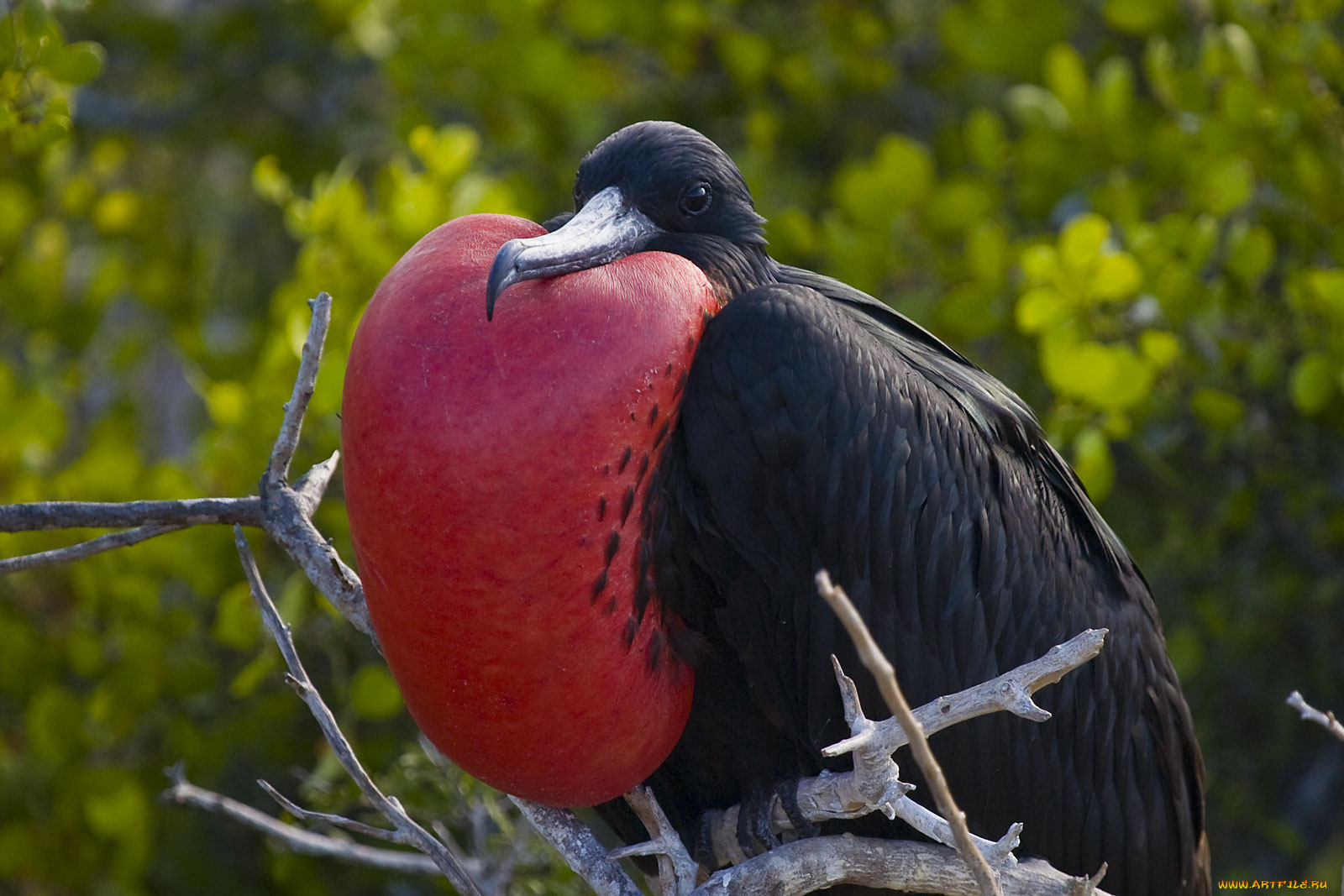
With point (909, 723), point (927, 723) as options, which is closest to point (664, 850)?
point (927, 723)

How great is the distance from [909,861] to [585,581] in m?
0.51

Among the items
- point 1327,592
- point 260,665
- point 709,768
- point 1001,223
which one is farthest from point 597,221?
point 1327,592

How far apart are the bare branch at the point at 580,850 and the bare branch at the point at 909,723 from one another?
1.58ft

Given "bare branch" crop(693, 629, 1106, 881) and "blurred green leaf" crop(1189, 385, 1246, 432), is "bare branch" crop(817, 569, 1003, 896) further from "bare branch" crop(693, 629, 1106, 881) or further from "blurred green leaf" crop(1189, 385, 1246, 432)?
"blurred green leaf" crop(1189, 385, 1246, 432)

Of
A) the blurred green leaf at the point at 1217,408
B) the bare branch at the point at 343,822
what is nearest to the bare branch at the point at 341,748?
the bare branch at the point at 343,822

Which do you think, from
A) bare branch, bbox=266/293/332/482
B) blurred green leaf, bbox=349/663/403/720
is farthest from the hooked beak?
blurred green leaf, bbox=349/663/403/720

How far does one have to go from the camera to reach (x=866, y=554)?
1595mm

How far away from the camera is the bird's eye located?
5.46ft

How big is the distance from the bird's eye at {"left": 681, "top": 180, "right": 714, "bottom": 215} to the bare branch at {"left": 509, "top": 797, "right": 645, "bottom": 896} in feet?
2.37

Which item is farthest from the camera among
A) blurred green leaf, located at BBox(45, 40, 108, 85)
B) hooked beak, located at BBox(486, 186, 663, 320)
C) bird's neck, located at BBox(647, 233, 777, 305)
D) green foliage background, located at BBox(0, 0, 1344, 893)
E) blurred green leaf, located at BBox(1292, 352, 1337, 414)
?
green foliage background, located at BBox(0, 0, 1344, 893)

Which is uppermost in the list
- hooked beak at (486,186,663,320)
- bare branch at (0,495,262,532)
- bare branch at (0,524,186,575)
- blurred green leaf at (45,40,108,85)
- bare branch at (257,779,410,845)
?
blurred green leaf at (45,40,108,85)

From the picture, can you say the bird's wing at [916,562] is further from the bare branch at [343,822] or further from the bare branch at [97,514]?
the bare branch at [97,514]

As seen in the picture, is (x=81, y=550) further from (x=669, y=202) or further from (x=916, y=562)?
(x=916, y=562)

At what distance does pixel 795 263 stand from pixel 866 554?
1.50 meters
